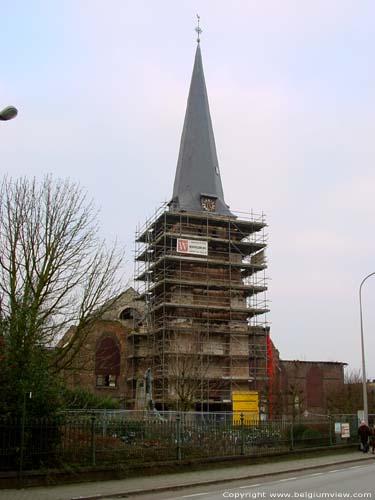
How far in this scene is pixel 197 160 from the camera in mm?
56375

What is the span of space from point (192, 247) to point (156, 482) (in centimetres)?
3337

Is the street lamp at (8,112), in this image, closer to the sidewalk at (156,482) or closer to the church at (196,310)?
the sidewalk at (156,482)

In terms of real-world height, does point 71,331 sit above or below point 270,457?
above

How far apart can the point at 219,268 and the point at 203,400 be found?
1150cm

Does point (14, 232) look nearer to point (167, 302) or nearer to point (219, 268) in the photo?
point (167, 302)

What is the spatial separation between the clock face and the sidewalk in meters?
32.5

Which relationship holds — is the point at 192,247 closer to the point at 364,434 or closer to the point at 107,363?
the point at 107,363

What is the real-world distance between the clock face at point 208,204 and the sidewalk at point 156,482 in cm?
3248

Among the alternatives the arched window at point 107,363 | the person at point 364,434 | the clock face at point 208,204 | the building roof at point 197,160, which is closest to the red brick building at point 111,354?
the arched window at point 107,363

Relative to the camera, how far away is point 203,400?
1768 inches

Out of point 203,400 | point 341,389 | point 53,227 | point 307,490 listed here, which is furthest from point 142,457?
point 341,389

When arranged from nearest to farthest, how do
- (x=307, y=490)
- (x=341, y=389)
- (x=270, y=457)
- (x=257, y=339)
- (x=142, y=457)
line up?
(x=307, y=490)
(x=142, y=457)
(x=270, y=457)
(x=257, y=339)
(x=341, y=389)

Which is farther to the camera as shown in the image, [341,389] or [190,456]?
[341,389]

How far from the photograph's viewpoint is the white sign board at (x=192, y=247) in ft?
160
